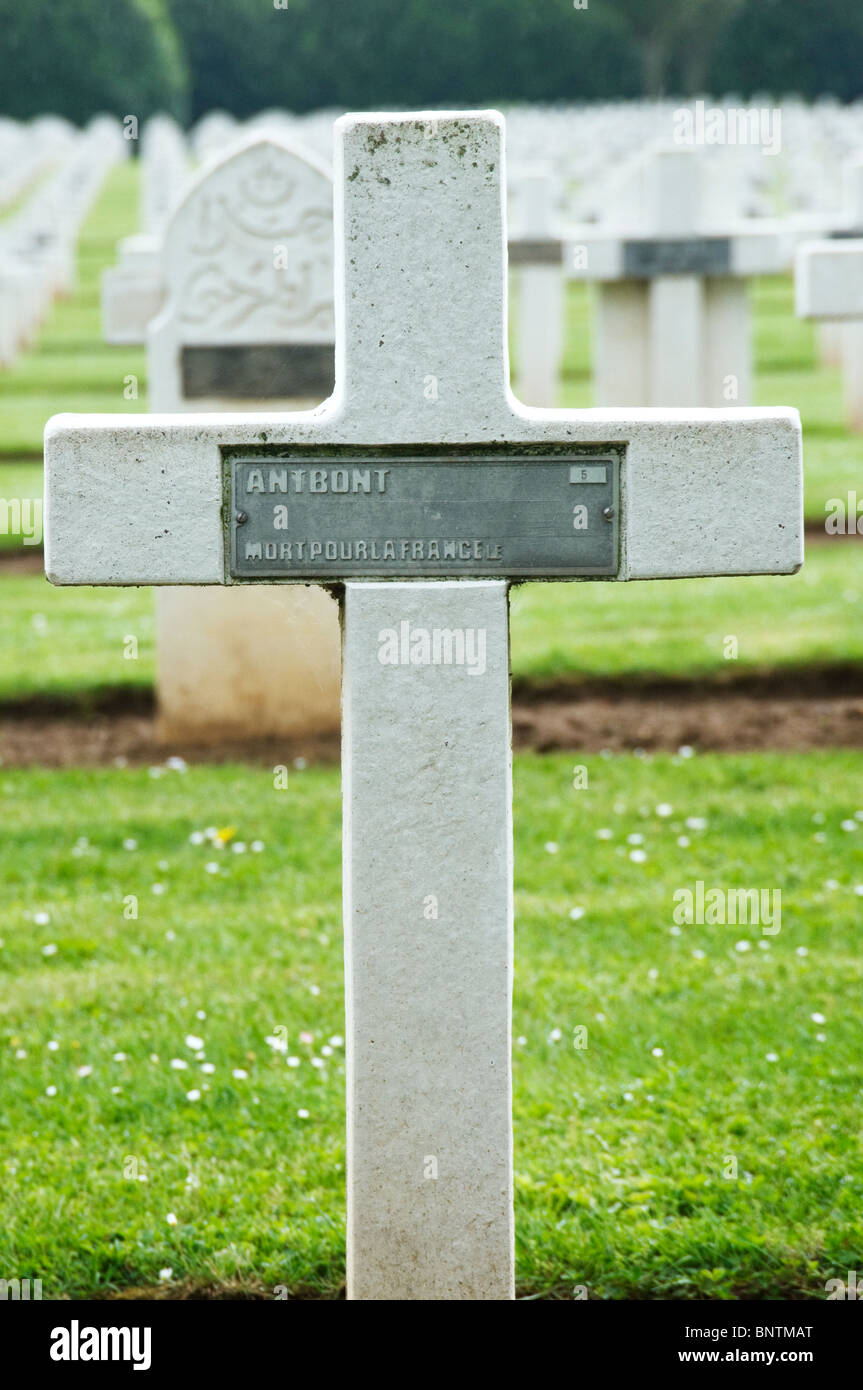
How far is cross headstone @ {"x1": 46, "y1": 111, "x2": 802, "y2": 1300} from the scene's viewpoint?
2990 mm

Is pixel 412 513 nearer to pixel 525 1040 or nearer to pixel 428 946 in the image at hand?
pixel 428 946

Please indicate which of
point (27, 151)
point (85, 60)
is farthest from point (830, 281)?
point (85, 60)

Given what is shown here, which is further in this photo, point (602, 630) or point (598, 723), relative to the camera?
point (602, 630)

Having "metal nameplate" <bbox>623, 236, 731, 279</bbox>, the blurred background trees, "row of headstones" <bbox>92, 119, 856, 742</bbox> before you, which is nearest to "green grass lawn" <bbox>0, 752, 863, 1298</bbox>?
"row of headstones" <bbox>92, 119, 856, 742</bbox>

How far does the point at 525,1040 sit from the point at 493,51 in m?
60.7

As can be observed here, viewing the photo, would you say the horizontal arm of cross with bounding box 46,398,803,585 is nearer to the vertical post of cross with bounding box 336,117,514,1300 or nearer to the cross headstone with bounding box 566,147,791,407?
the vertical post of cross with bounding box 336,117,514,1300

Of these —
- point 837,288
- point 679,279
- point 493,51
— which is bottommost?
point 837,288

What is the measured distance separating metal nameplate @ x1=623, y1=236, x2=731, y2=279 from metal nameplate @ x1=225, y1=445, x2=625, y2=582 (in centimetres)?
814

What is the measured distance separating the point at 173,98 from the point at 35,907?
52033 millimetres

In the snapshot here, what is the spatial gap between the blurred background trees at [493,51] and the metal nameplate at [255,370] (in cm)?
5251

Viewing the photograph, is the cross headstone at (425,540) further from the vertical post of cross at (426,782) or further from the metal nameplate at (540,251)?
the metal nameplate at (540,251)

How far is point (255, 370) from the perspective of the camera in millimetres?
6801

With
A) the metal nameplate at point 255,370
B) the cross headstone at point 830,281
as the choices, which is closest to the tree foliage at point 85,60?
the metal nameplate at point 255,370
